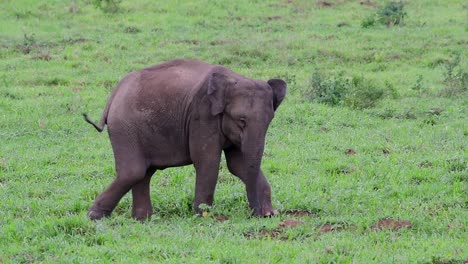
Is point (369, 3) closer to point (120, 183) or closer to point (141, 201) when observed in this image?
point (141, 201)

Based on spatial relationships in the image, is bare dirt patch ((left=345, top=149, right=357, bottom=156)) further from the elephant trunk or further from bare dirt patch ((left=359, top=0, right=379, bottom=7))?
bare dirt patch ((left=359, top=0, right=379, bottom=7))

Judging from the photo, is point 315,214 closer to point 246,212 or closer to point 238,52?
point 246,212

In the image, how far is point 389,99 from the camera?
565 inches

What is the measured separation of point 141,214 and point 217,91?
123 centimetres

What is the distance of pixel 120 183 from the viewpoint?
25.4 feet

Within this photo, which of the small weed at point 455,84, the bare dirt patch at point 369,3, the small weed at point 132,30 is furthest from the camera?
the bare dirt patch at point 369,3

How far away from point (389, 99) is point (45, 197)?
7.03 metres

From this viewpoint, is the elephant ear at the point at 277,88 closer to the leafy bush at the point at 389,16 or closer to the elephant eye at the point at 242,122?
the elephant eye at the point at 242,122

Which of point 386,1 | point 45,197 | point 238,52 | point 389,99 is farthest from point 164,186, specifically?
point 386,1

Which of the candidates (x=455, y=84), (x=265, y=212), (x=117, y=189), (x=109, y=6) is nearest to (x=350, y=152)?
(x=265, y=212)

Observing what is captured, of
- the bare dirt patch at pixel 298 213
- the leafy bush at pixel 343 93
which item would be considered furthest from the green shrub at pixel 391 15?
the bare dirt patch at pixel 298 213

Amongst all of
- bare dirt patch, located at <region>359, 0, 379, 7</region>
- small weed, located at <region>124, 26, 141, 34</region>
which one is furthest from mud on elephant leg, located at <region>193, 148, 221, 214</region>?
bare dirt patch, located at <region>359, 0, 379, 7</region>

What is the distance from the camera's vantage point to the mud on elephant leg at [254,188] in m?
7.74

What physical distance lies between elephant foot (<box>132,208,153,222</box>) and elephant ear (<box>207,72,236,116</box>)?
103cm
